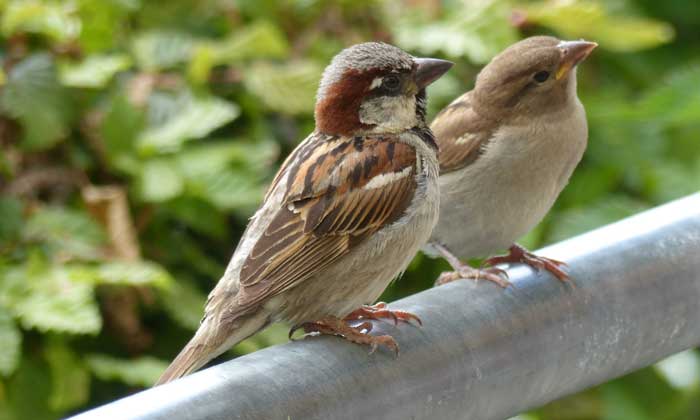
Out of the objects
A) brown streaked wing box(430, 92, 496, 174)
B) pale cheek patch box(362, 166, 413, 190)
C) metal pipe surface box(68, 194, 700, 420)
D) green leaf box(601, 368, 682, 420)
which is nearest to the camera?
metal pipe surface box(68, 194, 700, 420)

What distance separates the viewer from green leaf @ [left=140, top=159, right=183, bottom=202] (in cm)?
385

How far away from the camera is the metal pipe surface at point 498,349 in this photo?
1593 mm

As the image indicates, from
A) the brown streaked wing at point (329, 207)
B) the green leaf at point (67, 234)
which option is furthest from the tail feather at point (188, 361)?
the green leaf at point (67, 234)

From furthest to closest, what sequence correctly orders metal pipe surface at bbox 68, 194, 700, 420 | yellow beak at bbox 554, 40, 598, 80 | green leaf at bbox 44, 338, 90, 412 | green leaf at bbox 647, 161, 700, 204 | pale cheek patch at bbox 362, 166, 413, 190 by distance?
green leaf at bbox 647, 161, 700, 204, green leaf at bbox 44, 338, 90, 412, yellow beak at bbox 554, 40, 598, 80, pale cheek patch at bbox 362, 166, 413, 190, metal pipe surface at bbox 68, 194, 700, 420

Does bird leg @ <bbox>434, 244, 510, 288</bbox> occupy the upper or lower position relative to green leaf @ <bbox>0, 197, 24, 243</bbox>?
upper

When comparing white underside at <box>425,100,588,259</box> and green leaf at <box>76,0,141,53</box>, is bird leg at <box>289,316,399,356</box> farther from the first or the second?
green leaf at <box>76,0,141,53</box>

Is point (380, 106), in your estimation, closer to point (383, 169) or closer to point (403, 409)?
point (383, 169)

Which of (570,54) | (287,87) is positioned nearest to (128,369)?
(287,87)

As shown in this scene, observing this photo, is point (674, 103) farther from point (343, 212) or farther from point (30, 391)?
point (30, 391)

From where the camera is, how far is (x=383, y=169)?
8.05 ft

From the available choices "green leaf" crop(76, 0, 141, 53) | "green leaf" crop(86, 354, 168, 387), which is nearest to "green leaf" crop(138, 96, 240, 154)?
"green leaf" crop(76, 0, 141, 53)

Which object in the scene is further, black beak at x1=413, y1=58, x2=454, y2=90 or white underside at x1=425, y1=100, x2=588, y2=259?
white underside at x1=425, y1=100, x2=588, y2=259

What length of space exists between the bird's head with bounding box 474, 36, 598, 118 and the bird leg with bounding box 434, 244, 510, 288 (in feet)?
1.27

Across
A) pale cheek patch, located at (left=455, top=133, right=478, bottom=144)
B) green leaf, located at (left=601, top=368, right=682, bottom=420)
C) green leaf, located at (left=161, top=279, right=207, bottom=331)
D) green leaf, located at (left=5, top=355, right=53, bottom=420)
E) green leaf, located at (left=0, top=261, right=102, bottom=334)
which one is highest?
pale cheek patch, located at (left=455, top=133, right=478, bottom=144)
